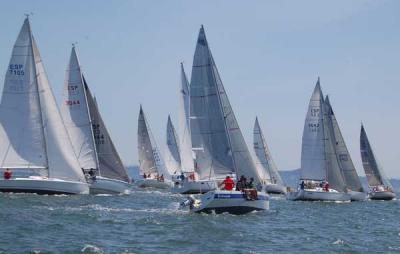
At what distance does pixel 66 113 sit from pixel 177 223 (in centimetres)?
2065

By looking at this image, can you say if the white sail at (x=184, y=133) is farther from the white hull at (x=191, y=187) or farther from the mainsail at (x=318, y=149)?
the mainsail at (x=318, y=149)

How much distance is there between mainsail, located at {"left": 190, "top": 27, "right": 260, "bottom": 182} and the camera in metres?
33.1

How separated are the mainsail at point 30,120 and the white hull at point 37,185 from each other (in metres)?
1.02

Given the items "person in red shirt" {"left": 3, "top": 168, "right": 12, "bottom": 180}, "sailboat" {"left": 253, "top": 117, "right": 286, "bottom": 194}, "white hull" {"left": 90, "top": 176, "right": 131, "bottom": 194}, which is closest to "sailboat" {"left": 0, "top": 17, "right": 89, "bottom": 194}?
"person in red shirt" {"left": 3, "top": 168, "right": 12, "bottom": 180}

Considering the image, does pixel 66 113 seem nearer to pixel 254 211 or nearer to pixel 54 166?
pixel 54 166

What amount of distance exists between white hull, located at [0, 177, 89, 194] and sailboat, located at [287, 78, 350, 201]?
58.9 feet

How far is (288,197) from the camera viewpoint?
1956 inches

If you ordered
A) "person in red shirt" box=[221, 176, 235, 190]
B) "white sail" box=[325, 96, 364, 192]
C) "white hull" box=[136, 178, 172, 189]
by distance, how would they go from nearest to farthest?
1. "person in red shirt" box=[221, 176, 235, 190]
2. "white sail" box=[325, 96, 364, 192]
3. "white hull" box=[136, 178, 172, 189]

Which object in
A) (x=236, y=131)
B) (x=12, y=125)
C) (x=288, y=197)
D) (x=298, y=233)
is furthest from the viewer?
(x=288, y=197)

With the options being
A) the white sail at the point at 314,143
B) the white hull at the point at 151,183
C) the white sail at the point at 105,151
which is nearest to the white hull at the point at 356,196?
the white sail at the point at 314,143

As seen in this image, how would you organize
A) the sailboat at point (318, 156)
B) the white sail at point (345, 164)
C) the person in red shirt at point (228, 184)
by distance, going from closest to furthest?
the person in red shirt at point (228, 184) → the sailboat at point (318, 156) → the white sail at point (345, 164)

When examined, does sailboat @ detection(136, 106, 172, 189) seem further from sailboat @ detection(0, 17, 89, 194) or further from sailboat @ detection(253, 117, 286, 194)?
sailboat @ detection(0, 17, 89, 194)

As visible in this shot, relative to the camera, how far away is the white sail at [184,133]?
5600 centimetres

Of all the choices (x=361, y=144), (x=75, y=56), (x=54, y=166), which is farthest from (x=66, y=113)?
(x=361, y=144)
